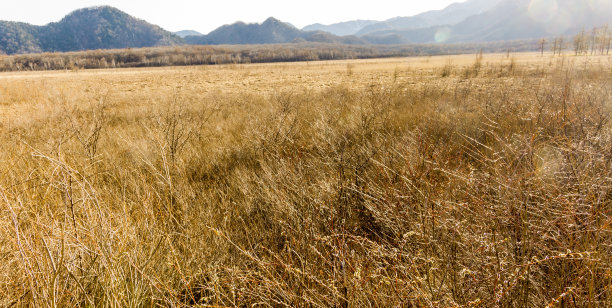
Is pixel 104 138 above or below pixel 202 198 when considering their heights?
above

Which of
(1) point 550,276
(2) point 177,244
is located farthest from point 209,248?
(1) point 550,276

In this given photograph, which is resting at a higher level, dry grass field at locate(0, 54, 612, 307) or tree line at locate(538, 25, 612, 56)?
tree line at locate(538, 25, 612, 56)

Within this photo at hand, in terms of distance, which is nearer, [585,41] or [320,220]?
[320,220]

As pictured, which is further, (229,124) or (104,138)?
(229,124)

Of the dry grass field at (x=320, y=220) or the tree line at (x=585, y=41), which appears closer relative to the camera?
the dry grass field at (x=320, y=220)

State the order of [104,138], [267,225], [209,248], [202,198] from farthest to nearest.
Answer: [104,138]
[202,198]
[267,225]
[209,248]

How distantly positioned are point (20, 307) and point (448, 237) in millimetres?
2763

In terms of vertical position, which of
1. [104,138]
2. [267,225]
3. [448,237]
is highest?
[104,138]

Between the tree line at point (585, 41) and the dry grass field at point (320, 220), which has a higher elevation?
the tree line at point (585, 41)

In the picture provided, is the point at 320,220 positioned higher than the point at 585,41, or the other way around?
the point at 585,41

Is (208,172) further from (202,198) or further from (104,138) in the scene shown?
(104,138)

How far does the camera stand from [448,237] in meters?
2.01

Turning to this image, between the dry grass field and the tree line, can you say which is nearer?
the dry grass field

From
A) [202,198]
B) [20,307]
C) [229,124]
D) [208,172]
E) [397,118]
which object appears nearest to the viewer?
[20,307]
